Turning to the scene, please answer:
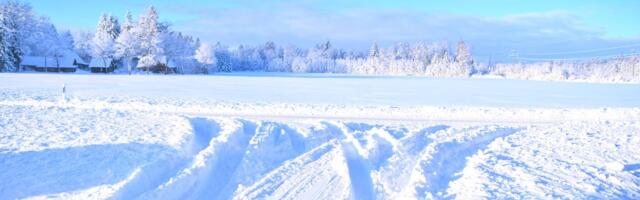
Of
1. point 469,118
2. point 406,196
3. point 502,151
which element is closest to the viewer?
point 406,196

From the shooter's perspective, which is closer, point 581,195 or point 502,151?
point 581,195

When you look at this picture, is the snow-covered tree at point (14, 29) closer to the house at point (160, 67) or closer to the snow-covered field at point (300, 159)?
the house at point (160, 67)

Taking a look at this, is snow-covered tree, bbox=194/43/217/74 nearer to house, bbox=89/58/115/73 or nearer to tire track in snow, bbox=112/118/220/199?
house, bbox=89/58/115/73

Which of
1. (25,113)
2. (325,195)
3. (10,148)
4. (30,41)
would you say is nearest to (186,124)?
(10,148)

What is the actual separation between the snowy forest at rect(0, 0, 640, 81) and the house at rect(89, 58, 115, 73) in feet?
0.45

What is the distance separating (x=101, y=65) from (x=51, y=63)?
630 centimetres

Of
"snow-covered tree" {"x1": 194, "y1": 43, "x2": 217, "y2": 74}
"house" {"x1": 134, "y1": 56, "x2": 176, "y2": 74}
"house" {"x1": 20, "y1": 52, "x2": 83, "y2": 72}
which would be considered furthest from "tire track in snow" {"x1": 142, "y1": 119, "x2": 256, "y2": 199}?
"snow-covered tree" {"x1": 194, "y1": 43, "x2": 217, "y2": 74}

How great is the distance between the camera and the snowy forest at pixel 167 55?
62.2 m

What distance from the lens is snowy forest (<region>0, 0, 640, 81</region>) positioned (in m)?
62.2

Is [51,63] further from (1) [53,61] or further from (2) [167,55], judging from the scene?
(2) [167,55]

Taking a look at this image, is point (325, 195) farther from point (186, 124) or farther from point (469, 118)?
point (469, 118)

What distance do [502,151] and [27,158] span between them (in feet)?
28.8

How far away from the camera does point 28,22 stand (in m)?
62.5

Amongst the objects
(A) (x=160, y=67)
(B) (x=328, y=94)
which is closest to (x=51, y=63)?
(A) (x=160, y=67)
